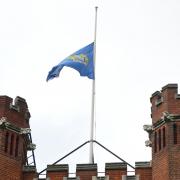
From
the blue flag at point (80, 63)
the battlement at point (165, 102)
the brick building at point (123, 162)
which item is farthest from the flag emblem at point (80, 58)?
the battlement at point (165, 102)

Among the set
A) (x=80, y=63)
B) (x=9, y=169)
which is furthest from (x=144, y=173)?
(x=80, y=63)

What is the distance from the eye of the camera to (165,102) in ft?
113

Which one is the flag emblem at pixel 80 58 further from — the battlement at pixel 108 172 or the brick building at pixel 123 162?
the battlement at pixel 108 172

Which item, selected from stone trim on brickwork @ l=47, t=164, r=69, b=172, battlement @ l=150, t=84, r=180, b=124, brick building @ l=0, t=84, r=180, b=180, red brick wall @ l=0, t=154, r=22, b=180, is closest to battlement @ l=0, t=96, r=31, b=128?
brick building @ l=0, t=84, r=180, b=180

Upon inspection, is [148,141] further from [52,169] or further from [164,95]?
[52,169]

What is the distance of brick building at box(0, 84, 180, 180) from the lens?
1303 inches

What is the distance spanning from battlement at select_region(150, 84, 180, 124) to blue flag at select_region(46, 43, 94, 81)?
3.77 metres

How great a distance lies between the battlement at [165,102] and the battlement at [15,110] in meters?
5.63

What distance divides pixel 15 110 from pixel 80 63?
416 cm

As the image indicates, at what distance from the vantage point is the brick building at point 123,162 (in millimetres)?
33094

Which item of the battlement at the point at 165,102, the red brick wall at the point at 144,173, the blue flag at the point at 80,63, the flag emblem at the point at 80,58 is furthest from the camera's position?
the flag emblem at the point at 80,58

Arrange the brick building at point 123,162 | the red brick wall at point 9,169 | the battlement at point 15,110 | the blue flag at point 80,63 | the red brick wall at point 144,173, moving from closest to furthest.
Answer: the brick building at point 123,162 < the red brick wall at point 144,173 < the red brick wall at point 9,169 < the battlement at point 15,110 < the blue flag at point 80,63

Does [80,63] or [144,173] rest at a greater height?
[80,63]

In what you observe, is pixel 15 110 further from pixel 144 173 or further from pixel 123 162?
pixel 144 173
